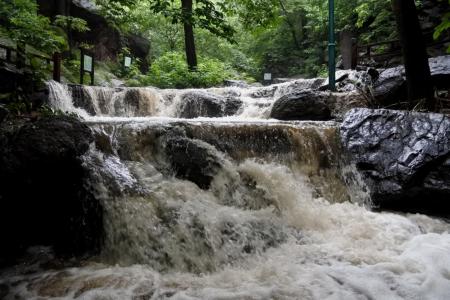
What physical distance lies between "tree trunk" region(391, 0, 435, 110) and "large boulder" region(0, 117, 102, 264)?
19.5ft

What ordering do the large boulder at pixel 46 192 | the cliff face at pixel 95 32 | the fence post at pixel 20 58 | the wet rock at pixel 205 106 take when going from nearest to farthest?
the large boulder at pixel 46 192, the fence post at pixel 20 58, the wet rock at pixel 205 106, the cliff face at pixel 95 32

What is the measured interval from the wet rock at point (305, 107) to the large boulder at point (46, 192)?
196 inches

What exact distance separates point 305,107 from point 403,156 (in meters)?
2.83

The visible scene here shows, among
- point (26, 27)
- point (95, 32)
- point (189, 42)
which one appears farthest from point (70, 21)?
point (189, 42)

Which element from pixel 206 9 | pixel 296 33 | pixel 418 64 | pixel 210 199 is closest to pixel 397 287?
pixel 210 199

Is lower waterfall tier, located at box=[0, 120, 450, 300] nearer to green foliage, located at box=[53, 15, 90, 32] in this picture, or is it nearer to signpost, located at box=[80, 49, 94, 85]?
signpost, located at box=[80, 49, 94, 85]

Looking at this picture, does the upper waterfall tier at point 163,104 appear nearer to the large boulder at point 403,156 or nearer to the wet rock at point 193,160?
the large boulder at point 403,156

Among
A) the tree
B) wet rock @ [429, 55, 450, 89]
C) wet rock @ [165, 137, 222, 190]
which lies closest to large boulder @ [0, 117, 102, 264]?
wet rock @ [165, 137, 222, 190]

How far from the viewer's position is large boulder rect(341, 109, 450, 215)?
5145mm

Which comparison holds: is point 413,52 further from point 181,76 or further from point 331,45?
point 181,76

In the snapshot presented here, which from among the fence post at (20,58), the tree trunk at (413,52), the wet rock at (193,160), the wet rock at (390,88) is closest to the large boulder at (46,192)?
the wet rock at (193,160)

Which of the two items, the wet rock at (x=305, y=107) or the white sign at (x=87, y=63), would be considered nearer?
the wet rock at (x=305, y=107)

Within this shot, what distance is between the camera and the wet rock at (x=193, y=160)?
4855 millimetres

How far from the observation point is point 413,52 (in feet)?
22.0
